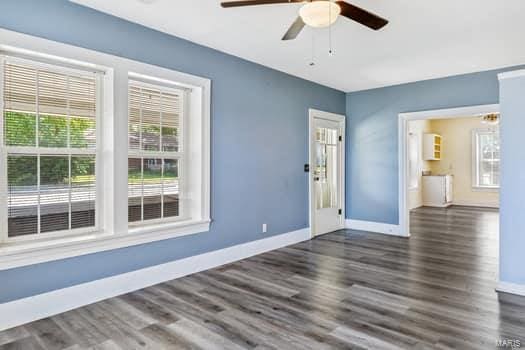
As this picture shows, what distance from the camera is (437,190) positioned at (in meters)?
9.37

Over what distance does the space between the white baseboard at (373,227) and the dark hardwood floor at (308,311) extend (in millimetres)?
1367

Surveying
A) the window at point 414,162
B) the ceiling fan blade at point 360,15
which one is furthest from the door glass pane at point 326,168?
the window at point 414,162

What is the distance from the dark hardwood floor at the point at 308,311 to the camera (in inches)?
92.5

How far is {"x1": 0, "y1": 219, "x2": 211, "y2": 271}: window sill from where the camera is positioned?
102 inches

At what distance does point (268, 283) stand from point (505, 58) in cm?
423

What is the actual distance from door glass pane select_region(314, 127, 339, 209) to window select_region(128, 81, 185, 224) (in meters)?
2.70

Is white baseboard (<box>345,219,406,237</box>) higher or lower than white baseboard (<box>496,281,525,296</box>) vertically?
higher

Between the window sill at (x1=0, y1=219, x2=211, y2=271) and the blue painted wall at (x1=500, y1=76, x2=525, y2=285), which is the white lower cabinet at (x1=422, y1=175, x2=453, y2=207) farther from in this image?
the window sill at (x1=0, y1=219, x2=211, y2=271)

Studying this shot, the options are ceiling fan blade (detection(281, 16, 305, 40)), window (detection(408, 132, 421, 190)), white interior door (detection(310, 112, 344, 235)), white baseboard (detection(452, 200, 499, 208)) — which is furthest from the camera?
white baseboard (detection(452, 200, 499, 208))

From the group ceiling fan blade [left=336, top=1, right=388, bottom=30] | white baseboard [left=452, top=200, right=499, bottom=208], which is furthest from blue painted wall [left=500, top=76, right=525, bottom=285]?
white baseboard [left=452, top=200, right=499, bottom=208]

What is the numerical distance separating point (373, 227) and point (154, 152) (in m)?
4.29

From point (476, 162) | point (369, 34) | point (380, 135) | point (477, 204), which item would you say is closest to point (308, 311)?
point (369, 34)

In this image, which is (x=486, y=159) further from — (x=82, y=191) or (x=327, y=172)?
(x=82, y=191)

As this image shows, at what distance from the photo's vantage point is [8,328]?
254 centimetres
